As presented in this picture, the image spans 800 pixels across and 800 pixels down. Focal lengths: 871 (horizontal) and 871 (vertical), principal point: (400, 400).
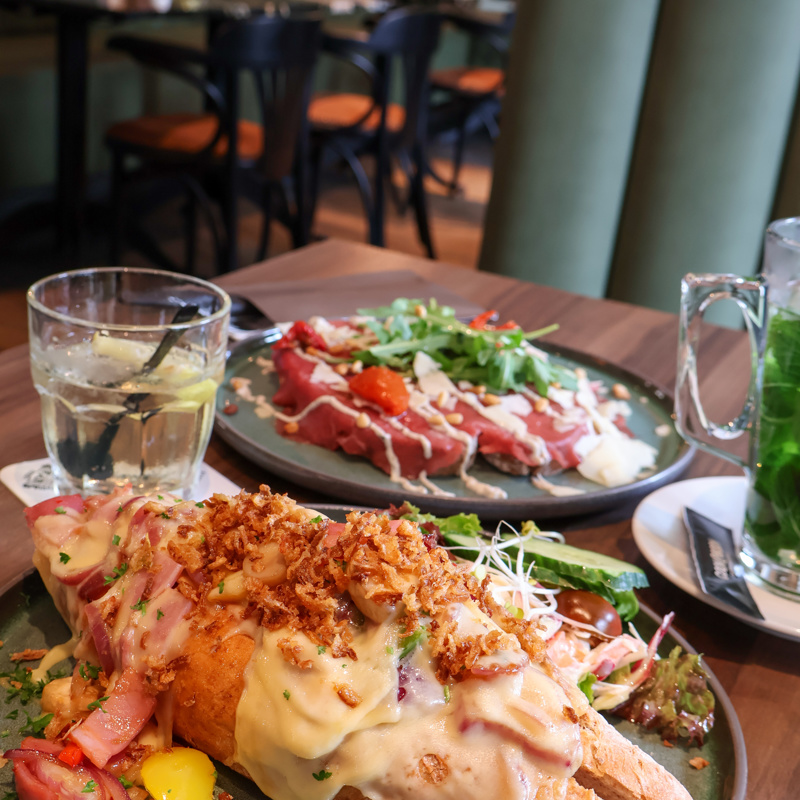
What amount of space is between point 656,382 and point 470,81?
6.44 meters

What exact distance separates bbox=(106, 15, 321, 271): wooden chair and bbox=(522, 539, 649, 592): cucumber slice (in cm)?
346

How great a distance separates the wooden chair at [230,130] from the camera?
4.10 meters

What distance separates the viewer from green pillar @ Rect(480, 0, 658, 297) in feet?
10.6

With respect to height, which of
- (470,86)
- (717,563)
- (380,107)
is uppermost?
(470,86)

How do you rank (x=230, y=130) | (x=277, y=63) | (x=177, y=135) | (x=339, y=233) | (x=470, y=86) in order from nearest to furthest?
(x=277, y=63) → (x=230, y=130) → (x=177, y=135) → (x=339, y=233) → (x=470, y=86)

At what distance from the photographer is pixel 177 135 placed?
15.2ft

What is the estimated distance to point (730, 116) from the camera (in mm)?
3145

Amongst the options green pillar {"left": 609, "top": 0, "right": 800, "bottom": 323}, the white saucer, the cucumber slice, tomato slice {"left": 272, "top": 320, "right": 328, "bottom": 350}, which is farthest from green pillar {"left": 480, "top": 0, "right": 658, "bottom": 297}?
the cucumber slice

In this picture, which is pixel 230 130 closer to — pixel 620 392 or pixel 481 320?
pixel 481 320

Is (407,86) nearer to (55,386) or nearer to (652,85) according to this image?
(652,85)

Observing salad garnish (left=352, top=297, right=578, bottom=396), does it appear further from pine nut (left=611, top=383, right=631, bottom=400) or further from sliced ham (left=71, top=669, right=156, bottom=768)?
sliced ham (left=71, top=669, right=156, bottom=768)

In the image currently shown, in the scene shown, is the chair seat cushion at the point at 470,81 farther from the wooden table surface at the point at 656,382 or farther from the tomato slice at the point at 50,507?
the tomato slice at the point at 50,507

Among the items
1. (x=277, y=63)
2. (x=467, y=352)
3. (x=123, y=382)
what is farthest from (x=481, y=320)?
(x=277, y=63)

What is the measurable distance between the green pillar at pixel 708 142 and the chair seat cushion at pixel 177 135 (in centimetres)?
222
